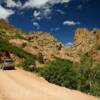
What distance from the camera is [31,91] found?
101 feet

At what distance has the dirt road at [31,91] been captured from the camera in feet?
93.2

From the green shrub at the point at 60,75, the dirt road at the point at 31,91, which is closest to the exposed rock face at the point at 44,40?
the green shrub at the point at 60,75

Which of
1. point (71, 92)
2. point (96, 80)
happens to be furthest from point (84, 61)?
point (71, 92)

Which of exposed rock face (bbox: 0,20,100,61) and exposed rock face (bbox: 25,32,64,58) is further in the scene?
exposed rock face (bbox: 25,32,64,58)

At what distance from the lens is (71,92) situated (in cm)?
3300

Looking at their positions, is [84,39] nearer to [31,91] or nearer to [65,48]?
[65,48]

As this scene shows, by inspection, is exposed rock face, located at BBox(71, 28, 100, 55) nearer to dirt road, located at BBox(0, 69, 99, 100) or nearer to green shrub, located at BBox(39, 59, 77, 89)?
green shrub, located at BBox(39, 59, 77, 89)

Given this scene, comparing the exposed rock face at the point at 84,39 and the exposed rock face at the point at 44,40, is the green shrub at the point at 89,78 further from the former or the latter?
the exposed rock face at the point at 44,40

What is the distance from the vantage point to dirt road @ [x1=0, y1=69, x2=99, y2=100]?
28.4m

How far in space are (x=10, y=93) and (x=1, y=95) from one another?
5.32 ft

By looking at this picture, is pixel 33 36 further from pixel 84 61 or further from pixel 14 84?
pixel 14 84

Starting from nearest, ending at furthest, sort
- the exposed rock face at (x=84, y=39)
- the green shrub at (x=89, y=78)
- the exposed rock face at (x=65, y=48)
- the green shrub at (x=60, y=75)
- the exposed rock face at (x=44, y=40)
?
the green shrub at (x=60, y=75) → the green shrub at (x=89, y=78) → the exposed rock face at (x=65, y=48) → the exposed rock face at (x=84, y=39) → the exposed rock face at (x=44, y=40)

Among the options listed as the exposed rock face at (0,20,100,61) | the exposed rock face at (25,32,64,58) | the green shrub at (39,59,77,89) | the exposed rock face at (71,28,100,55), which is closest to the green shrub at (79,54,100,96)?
the green shrub at (39,59,77,89)

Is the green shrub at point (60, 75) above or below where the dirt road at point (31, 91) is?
above
